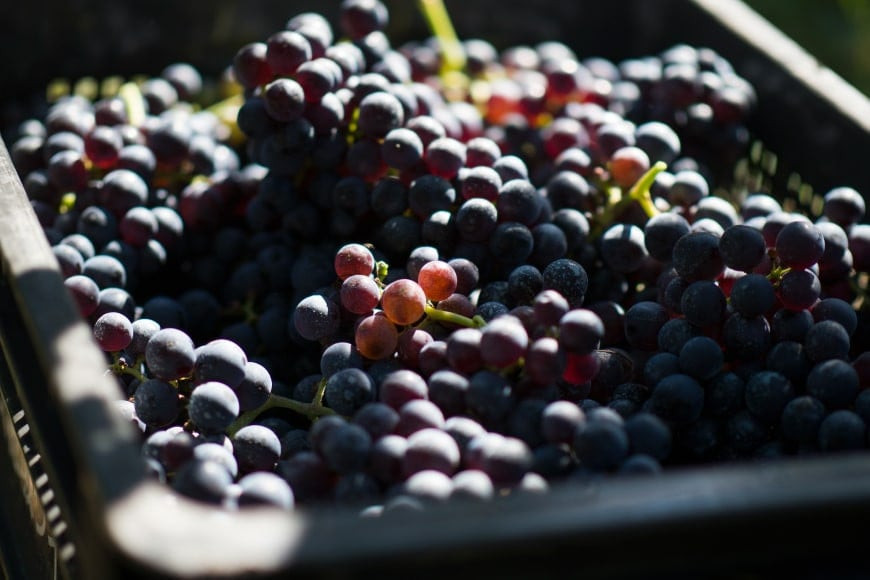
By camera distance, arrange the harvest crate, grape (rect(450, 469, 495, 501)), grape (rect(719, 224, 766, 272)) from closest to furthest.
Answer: the harvest crate, grape (rect(450, 469, 495, 501)), grape (rect(719, 224, 766, 272))

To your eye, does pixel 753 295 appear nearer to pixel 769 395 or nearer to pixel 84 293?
pixel 769 395

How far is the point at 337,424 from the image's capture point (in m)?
0.69

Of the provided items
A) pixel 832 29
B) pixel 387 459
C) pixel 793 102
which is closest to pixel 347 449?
pixel 387 459

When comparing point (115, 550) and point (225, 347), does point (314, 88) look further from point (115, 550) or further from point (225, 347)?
point (115, 550)

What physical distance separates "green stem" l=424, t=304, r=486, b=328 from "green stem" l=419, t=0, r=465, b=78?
591 mm

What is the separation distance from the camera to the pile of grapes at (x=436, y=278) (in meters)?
0.70

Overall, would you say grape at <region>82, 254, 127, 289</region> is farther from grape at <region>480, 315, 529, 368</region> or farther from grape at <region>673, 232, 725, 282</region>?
grape at <region>673, 232, 725, 282</region>

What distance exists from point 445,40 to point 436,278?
60 cm

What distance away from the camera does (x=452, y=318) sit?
80cm

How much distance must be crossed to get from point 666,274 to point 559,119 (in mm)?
364

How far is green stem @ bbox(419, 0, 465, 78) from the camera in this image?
1318mm

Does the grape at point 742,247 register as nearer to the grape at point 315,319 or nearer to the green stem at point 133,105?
the grape at point 315,319

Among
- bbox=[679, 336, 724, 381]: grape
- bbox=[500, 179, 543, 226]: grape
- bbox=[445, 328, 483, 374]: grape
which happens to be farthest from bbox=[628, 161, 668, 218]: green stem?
bbox=[445, 328, 483, 374]: grape

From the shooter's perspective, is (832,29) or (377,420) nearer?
(377,420)
